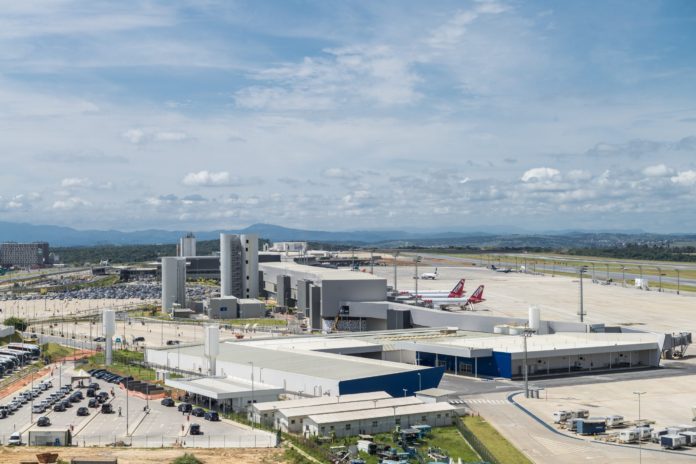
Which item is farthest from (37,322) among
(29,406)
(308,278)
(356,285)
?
(29,406)

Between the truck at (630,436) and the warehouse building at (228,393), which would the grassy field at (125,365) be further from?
the truck at (630,436)

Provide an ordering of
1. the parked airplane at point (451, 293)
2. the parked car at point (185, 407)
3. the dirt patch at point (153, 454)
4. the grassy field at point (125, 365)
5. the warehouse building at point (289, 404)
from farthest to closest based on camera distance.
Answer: the parked airplane at point (451, 293), the grassy field at point (125, 365), the parked car at point (185, 407), the warehouse building at point (289, 404), the dirt patch at point (153, 454)

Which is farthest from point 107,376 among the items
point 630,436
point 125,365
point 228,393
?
point 630,436

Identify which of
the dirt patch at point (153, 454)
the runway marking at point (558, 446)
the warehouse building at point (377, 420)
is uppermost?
the warehouse building at point (377, 420)

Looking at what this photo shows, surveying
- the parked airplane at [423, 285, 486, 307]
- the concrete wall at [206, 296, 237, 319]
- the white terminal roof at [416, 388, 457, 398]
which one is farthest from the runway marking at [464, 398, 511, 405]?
the concrete wall at [206, 296, 237, 319]

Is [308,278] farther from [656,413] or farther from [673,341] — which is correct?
[656,413]

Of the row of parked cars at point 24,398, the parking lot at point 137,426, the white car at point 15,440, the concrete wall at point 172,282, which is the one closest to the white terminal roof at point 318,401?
the parking lot at point 137,426
